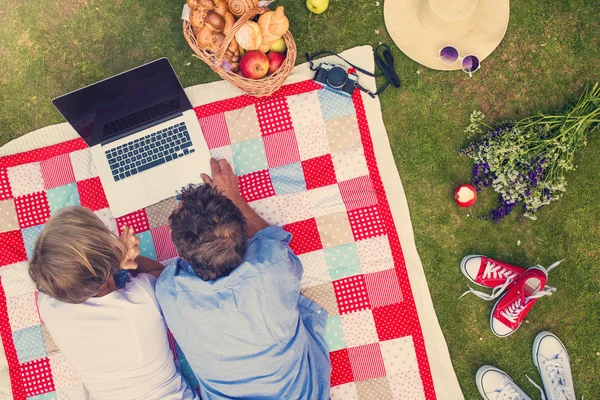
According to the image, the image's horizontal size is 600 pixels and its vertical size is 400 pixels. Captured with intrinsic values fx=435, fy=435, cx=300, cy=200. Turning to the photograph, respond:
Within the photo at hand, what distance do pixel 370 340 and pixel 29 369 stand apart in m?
1.99

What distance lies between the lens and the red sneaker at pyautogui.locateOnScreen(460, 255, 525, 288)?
252 cm

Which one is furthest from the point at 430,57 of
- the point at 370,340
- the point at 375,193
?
the point at 370,340

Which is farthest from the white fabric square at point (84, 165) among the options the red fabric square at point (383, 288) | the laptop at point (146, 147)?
the red fabric square at point (383, 288)

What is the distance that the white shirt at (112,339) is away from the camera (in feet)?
6.55

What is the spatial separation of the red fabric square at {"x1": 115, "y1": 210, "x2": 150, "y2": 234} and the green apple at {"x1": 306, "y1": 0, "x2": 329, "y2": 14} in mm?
1528

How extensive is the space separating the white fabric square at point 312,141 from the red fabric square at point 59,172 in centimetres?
136

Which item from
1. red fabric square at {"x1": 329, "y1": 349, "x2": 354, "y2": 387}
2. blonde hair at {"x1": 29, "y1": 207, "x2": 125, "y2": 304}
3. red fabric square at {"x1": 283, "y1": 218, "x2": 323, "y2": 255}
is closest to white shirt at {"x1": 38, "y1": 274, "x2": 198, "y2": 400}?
blonde hair at {"x1": 29, "y1": 207, "x2": 125, "y2": 304}

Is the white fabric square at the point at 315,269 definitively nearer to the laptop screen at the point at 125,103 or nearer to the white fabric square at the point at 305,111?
the white fabric square at the point at 305,111

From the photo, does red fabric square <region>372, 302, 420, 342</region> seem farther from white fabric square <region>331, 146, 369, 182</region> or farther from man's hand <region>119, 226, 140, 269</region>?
man's hand <region>119, 226, 140, 269</region>

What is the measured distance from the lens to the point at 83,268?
1.92 meters

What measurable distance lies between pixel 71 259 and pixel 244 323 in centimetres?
81

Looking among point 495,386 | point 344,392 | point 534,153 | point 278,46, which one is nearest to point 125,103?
point 278,46

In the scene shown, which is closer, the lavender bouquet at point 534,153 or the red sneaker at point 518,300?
the lavender bouquet at point 534,153

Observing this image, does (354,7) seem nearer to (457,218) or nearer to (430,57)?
(430,57)
